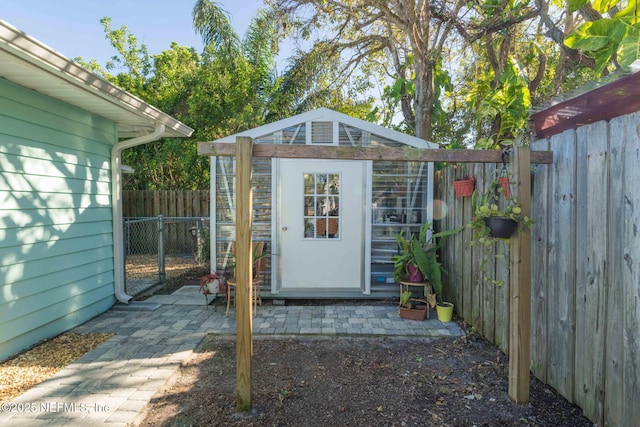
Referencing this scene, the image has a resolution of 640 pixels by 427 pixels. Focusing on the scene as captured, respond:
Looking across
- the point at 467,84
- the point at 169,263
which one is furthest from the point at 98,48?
the point at 467,84

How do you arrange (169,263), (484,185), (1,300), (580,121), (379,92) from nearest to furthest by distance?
(580,121), (1,300), (484,185), (169,263), (379,92)

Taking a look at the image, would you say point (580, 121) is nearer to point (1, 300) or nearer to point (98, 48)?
point (1, 300)

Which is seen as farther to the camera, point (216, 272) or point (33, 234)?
point (216, 272)

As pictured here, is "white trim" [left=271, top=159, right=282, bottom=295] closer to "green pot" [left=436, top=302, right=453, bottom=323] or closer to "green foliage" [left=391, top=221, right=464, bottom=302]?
"green foliage" [left=391, top=221, right=464, bottom=302]

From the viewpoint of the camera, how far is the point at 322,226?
473cm

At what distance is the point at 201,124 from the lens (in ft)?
28.9

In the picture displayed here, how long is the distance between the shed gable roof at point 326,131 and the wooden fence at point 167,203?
4.53m

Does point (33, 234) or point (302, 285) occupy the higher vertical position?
point (33, 234)

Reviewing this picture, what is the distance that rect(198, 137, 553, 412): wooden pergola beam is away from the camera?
7.43ft

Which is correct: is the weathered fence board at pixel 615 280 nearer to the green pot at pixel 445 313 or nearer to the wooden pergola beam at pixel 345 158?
the wooden pergola beam at pixel 345 158

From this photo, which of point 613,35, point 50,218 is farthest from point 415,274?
point 50,218

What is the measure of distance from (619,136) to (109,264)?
4973 millimetres

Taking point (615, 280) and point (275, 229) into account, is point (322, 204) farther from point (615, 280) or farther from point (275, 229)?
point (615, 280)

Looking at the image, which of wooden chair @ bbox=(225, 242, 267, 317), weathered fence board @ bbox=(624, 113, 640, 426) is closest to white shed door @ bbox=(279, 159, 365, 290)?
wooden chair @ bbox=(225, 242, 267, 317)
